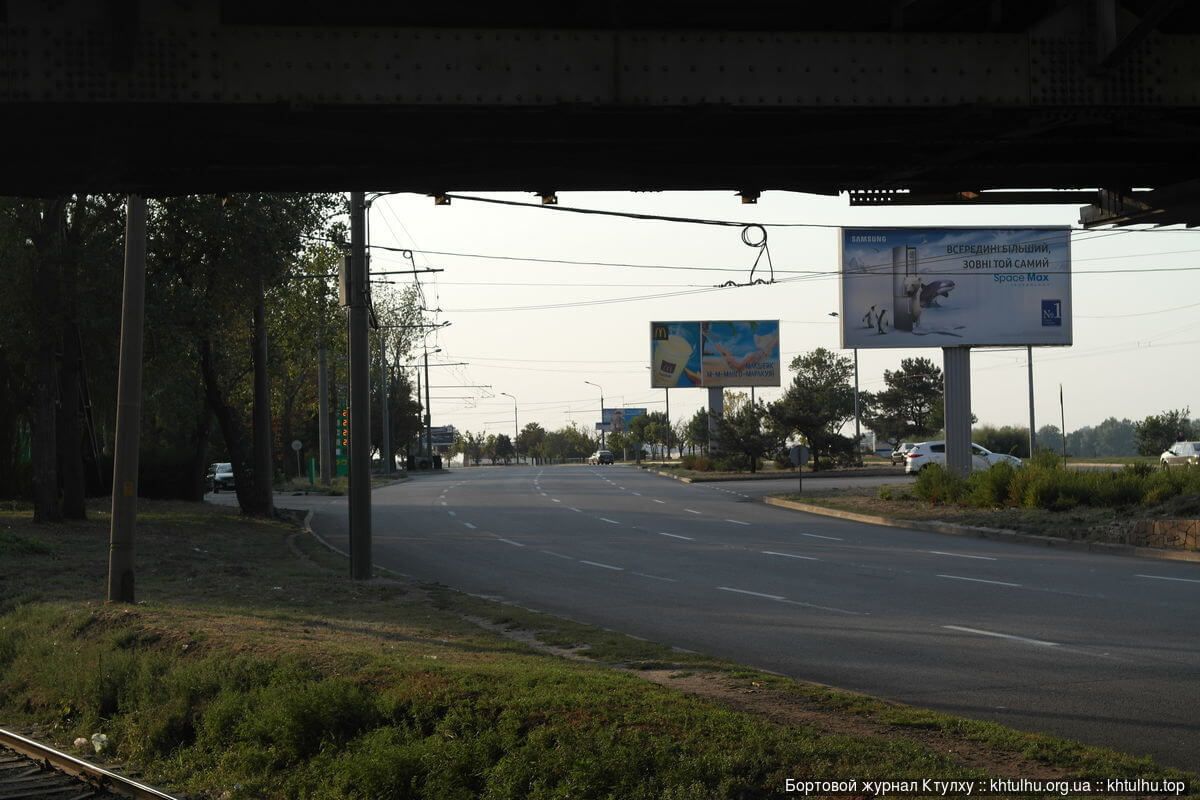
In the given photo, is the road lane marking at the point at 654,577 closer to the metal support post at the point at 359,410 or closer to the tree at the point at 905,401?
the metal support post at the point at 359,410

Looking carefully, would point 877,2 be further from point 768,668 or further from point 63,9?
point 768,668

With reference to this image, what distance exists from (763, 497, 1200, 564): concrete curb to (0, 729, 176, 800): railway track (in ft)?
61.9

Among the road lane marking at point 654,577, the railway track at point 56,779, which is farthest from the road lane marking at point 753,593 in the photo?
the railway track at point 56,779

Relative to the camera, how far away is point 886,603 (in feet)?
53.1

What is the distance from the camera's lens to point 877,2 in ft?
26.5

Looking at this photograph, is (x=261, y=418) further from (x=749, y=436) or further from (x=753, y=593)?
(x=749, y=436)

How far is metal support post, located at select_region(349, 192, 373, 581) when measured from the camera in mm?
18516

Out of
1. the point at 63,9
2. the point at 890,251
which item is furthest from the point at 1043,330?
the point at 63,9

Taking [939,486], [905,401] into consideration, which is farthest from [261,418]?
[905,401]

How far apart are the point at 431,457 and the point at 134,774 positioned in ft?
307

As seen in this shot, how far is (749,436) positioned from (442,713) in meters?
59.7

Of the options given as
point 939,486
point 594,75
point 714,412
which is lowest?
point 939,486

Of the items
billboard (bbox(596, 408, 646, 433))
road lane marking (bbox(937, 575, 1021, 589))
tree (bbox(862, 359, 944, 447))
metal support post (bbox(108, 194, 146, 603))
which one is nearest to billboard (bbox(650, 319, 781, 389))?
tree (bbox(862, 359, 944, 447))

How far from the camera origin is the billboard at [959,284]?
Answer: 40312 mm
